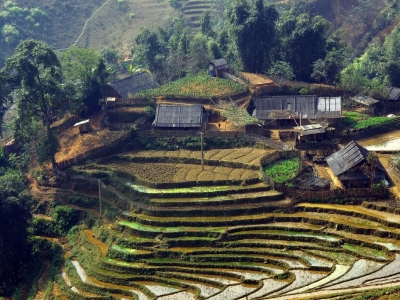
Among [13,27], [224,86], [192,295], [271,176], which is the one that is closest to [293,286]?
[192,295]

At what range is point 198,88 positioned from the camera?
203 ft

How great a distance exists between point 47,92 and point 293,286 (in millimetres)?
29100

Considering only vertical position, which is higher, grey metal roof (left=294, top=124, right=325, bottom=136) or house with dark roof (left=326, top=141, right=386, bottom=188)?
grey metal roof (left=294, top=124, right=325, bottom=136)

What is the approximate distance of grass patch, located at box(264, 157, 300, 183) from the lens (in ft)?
153

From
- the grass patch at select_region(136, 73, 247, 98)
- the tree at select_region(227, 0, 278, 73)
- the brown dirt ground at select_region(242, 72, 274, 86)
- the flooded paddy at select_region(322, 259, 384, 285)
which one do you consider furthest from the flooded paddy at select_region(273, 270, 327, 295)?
the tree at select_region(227, 0, 278, 73)

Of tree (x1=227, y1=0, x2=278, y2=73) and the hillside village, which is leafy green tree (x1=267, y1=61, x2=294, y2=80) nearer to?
tree (x1=227, y1=0, x2=278, y2=73)

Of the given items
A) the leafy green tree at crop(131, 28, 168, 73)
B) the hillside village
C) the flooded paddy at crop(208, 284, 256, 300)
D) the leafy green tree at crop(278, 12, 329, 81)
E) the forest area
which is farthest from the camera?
A: the leafy green tree at crop(131, 28, 168, 73)

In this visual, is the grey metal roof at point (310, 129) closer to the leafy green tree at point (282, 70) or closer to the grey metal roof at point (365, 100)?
the grey metal roof at point (365, 100)

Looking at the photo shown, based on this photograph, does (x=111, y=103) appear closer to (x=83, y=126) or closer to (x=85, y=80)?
(x=85, y=80)

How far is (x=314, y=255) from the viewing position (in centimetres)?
3966

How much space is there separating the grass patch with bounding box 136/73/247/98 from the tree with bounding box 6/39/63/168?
10100 mm

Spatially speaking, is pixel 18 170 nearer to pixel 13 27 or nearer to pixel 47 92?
pixel 47 92

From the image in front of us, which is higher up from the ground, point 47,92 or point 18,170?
point 47,92

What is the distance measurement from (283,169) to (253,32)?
21.1 metres
